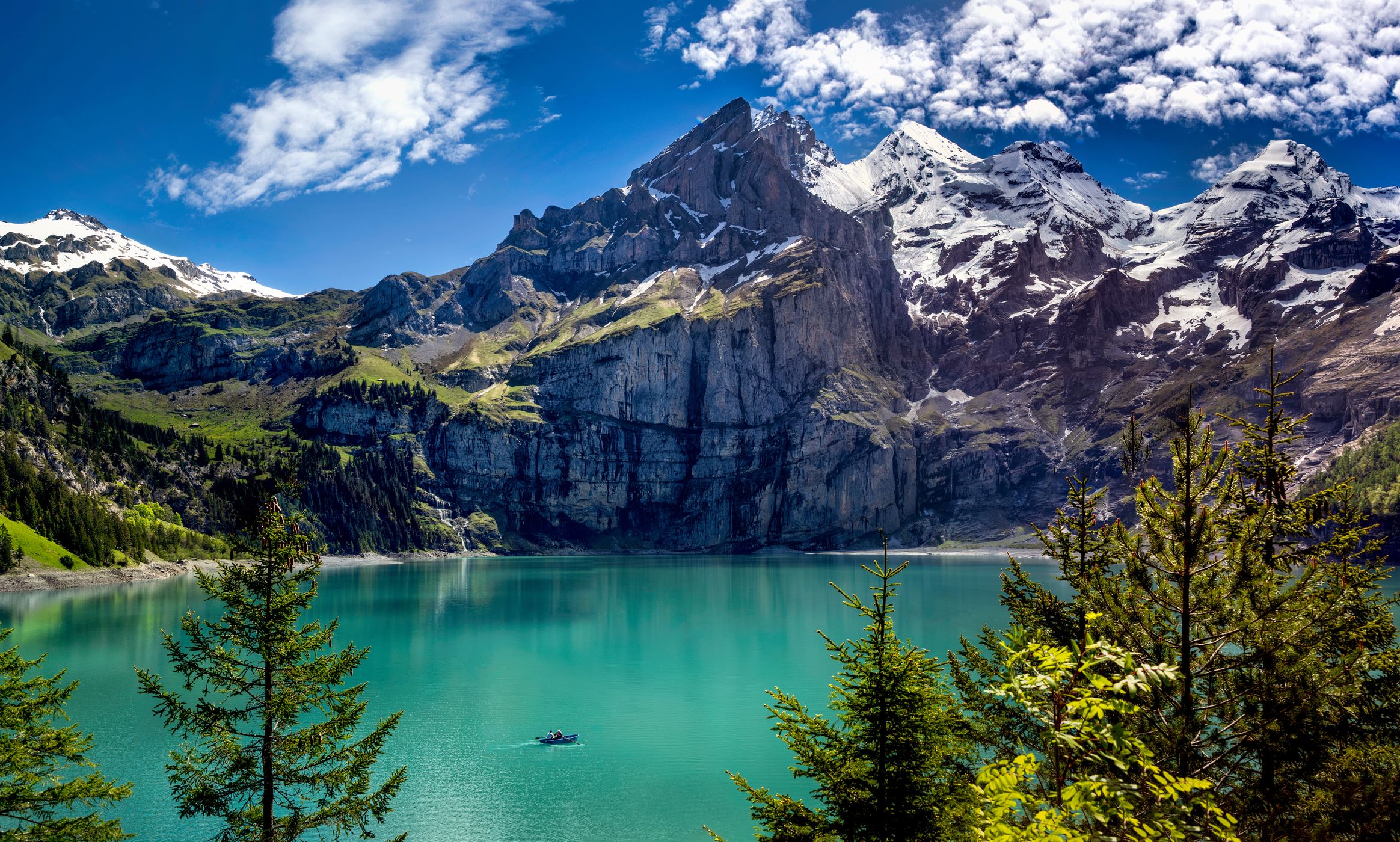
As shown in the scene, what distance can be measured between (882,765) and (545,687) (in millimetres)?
56960

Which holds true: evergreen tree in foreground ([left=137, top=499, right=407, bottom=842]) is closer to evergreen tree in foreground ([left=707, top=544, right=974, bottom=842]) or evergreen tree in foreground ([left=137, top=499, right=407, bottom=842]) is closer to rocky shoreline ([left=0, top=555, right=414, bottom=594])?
evergreen tree in foreground ([left=707, top=544, right=974, bottom=842])

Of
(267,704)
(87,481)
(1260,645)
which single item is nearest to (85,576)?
(87,481)

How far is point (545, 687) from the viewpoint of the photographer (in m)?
63.8

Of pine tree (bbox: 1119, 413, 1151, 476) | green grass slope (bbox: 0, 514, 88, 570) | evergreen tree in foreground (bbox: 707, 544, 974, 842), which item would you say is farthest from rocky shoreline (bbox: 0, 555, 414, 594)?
pine tree (bbox: 1119, 413, 1151, 476)

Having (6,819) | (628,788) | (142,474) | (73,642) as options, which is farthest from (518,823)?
(142,474)

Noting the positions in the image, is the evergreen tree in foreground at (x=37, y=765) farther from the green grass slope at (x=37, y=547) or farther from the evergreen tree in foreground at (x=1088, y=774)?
the green grass slope at (x=37, y=547)

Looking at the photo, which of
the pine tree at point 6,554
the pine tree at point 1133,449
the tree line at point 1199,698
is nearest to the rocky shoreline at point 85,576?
the pine tree at point 6,554

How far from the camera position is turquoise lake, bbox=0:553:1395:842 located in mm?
37469

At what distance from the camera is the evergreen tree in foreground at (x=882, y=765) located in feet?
36.3

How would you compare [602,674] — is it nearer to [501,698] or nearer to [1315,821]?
[501,698]

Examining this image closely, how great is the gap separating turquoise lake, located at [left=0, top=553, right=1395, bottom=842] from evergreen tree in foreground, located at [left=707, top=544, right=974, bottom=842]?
2586 cm

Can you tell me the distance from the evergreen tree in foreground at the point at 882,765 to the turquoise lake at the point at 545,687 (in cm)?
2586

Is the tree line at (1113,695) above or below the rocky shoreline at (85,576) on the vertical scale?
above

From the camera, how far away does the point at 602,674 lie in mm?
69375
